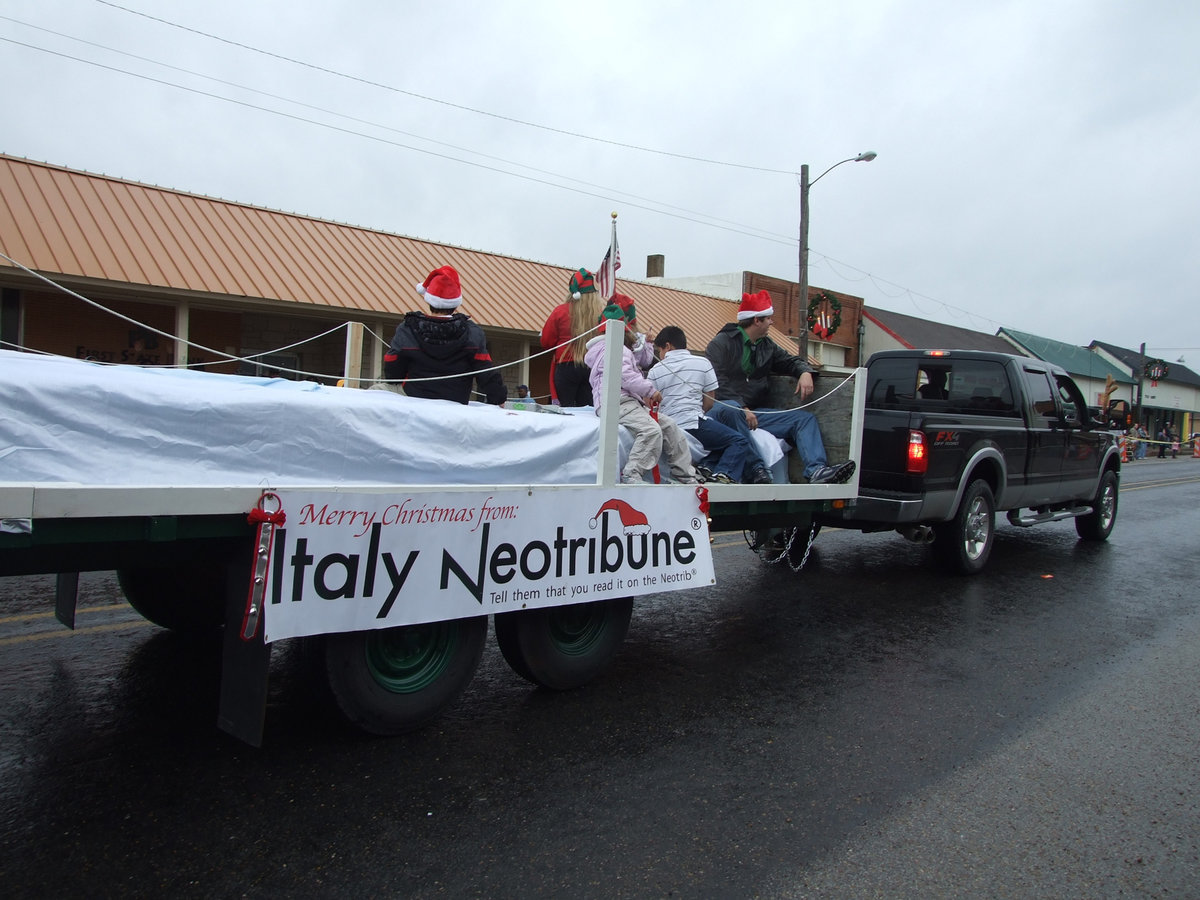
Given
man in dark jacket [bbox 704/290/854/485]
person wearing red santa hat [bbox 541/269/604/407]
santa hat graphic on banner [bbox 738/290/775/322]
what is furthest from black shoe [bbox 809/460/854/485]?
person wearing red santa hat [bbox 541/269/604/407]

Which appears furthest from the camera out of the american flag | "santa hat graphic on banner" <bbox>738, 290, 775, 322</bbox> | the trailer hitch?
"santa hat graphic on banner" <bbox>738, 290, 775, 322</bbox>

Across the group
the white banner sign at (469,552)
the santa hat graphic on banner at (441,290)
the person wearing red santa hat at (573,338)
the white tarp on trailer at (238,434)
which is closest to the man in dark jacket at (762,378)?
the person wearing red santa hat at (573,338)

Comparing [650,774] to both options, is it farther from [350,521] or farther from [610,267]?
[610,267]

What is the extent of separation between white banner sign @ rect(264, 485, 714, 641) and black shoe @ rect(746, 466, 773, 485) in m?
0.98

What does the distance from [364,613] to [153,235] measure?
13758 millimetres

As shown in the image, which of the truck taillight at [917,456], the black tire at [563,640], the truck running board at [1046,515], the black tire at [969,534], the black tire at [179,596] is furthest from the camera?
the truck running board at [1046,515]

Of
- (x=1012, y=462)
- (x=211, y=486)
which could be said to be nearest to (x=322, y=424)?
(x=211, y=486)

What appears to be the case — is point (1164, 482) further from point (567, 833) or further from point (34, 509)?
point (34, 509)

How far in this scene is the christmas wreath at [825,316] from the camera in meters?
33.4

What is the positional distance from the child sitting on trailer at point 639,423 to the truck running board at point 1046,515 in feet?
17.9

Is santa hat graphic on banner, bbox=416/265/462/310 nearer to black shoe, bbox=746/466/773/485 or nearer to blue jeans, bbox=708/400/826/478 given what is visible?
blue jeans, bbox=708/400/826/478

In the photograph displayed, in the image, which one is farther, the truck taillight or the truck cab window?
the truck cab window

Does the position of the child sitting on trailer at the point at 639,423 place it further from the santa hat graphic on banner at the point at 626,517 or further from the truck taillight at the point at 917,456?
the truck taillight at the point at 917,456

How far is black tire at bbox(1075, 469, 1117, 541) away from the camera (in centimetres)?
1068
